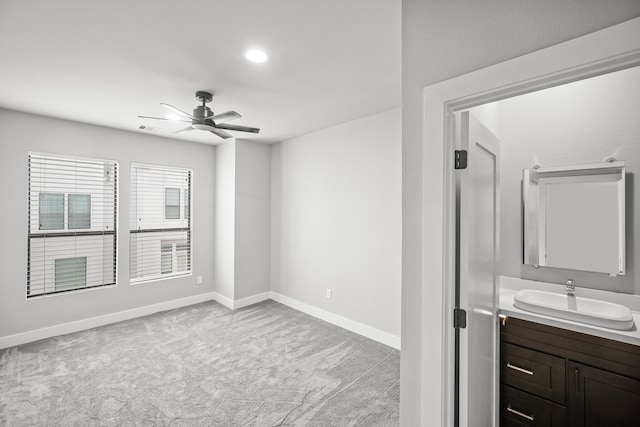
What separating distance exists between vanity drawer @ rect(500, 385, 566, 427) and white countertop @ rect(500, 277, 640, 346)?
0.50 meters

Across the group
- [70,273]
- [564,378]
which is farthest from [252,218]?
[564,378]

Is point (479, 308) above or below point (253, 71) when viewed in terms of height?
below

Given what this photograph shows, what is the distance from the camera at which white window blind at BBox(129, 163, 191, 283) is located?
434 cm

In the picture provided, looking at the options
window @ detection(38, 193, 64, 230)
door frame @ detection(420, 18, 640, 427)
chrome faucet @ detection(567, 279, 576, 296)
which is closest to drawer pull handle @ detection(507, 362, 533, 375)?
chrome faucet @ detection(567, 279, 576, 296)

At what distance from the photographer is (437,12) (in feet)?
4.40

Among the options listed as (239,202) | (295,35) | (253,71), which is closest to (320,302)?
(239,202)

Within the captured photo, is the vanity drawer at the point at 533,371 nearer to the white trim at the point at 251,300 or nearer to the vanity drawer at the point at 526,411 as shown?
the vanity drawer at the point at 526,411

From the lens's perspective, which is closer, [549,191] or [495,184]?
[495,184]

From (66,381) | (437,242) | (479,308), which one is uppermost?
(437,242)

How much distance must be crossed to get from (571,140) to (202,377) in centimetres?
358

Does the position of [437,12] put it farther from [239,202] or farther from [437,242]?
[239,202]

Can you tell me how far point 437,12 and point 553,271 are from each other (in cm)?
205

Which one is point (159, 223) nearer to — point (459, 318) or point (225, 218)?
point (225, 218)

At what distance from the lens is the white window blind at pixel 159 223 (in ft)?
14.2
